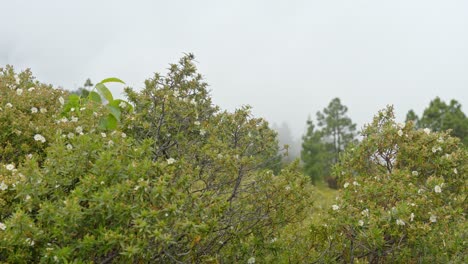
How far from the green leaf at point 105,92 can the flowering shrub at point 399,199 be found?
3.24 m

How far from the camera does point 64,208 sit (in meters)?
3.21

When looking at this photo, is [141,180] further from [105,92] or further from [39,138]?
[105,92]

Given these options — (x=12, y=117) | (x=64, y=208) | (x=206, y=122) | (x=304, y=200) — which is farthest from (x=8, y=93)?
(x=304, y=200)

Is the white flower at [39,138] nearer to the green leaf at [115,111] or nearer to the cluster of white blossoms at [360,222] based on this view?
the green leaf at [115,111]

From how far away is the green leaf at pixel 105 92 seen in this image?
19.4ft

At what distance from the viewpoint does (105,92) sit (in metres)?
5.99

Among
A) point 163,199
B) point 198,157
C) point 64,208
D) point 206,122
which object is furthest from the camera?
point 206,122

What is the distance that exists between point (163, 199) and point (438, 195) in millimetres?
3659

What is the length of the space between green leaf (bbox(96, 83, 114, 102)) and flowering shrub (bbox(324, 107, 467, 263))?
3242 millimetres

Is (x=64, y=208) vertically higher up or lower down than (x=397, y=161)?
lower down

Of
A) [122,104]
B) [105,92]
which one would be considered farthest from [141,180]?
[105,92]

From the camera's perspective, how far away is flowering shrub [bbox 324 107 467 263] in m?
4.99

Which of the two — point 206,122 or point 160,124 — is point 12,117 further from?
point 206,122

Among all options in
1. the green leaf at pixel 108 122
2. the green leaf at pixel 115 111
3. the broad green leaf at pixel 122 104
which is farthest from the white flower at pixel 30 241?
the broad green leaf at pixel 122 104
